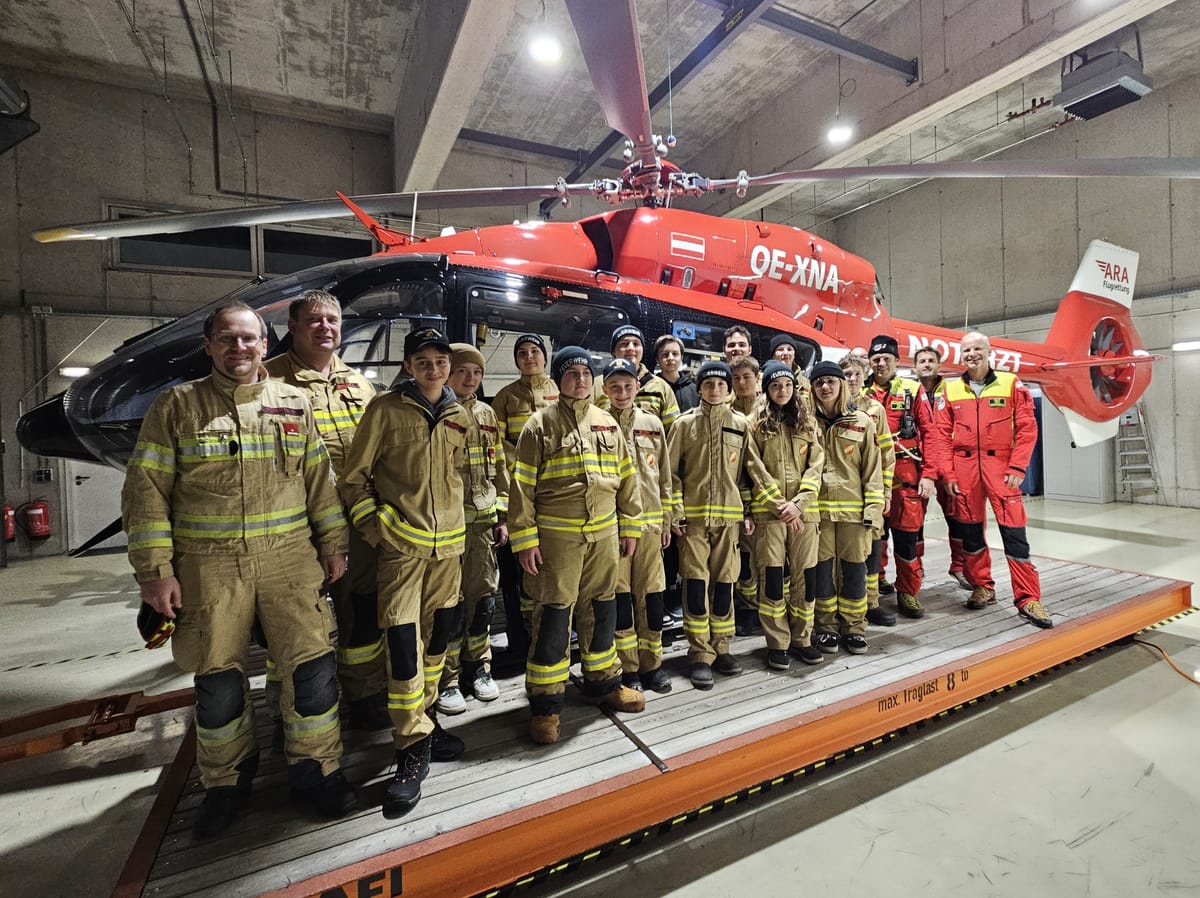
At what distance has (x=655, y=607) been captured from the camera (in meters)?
2.68

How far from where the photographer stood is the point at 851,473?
3.15 m

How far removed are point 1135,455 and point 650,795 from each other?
11.6 metres

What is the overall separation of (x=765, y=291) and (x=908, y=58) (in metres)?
4.23

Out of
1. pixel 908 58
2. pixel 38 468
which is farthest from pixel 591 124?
pixel 38 468

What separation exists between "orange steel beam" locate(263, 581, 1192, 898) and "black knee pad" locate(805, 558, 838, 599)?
611 millimetres

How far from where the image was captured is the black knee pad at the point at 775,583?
2.93m

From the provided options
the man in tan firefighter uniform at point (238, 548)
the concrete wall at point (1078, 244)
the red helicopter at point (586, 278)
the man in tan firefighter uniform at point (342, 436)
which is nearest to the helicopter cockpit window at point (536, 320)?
the red helicopter at point (586, 278)

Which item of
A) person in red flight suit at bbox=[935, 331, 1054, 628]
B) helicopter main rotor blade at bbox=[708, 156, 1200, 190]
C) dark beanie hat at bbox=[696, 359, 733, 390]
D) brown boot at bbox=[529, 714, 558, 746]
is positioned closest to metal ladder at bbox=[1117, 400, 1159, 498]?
helicopter main rotor blade at bbox=[708, 156, 1200, 190]

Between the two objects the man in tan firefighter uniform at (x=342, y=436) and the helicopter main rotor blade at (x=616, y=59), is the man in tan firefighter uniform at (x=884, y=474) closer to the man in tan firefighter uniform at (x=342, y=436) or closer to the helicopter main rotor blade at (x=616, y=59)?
the helicopter main rotor blade at (x=616, y=59)

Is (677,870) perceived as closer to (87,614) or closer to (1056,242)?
(87,614)

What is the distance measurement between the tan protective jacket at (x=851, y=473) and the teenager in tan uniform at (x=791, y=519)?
0.63ft

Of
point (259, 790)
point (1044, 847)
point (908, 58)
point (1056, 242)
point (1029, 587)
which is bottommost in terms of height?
point (1044, 847)

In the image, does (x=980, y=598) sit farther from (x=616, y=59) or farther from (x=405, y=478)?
(x=616, y=59)

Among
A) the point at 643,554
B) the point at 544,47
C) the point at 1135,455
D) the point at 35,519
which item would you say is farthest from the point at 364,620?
the point at 1135,455
